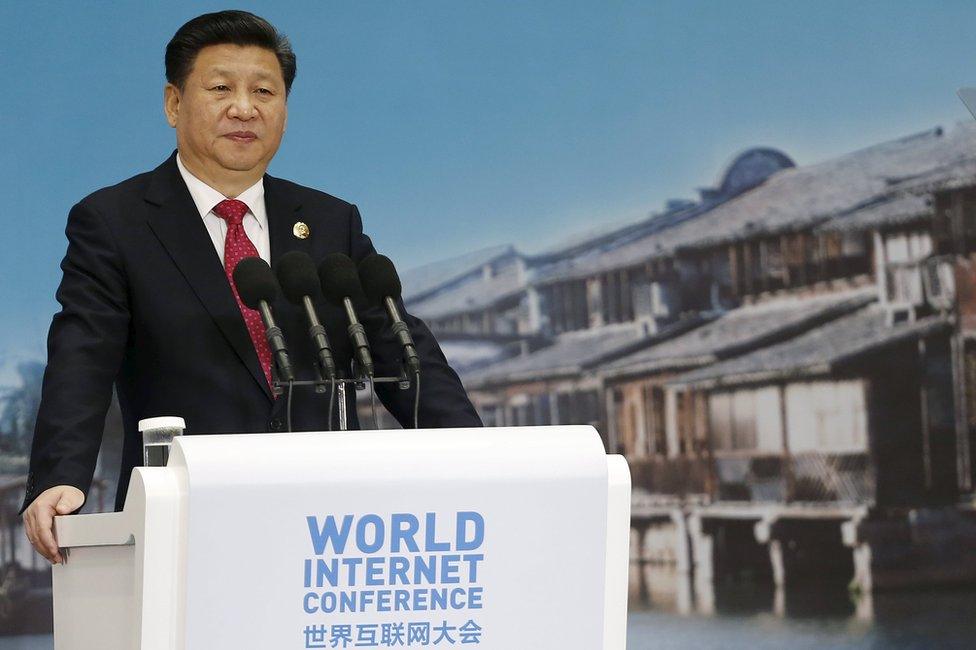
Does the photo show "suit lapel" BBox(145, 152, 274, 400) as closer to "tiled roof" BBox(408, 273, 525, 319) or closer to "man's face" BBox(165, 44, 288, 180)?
"man's face" BBox(165, 44, 288, 180)

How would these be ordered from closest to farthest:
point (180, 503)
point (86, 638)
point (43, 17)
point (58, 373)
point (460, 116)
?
point (180, 503) < point (86, 638) < point (58, 373) < point (43, 17) < point (460, 116)

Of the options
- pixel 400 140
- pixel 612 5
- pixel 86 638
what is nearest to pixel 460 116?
pixel 400 140

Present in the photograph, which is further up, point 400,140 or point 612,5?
point 612,5

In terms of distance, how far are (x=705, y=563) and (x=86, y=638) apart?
12.5ft

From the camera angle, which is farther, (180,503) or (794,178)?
(794,178)

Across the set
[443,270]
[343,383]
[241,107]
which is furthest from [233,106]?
[443,270]

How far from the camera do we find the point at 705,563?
506cm

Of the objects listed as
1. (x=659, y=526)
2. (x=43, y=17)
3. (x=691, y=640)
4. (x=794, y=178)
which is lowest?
(x=691, y=640)

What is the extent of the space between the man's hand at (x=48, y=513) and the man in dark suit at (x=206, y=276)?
189 mm

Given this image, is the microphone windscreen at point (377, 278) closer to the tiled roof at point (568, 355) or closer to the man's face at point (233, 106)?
the man's face at point (233, 106)

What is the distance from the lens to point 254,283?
167 centimetres

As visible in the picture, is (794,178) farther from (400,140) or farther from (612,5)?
(400,140)

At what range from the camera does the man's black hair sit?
196 centimetres

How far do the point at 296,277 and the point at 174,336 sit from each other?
315 mm
